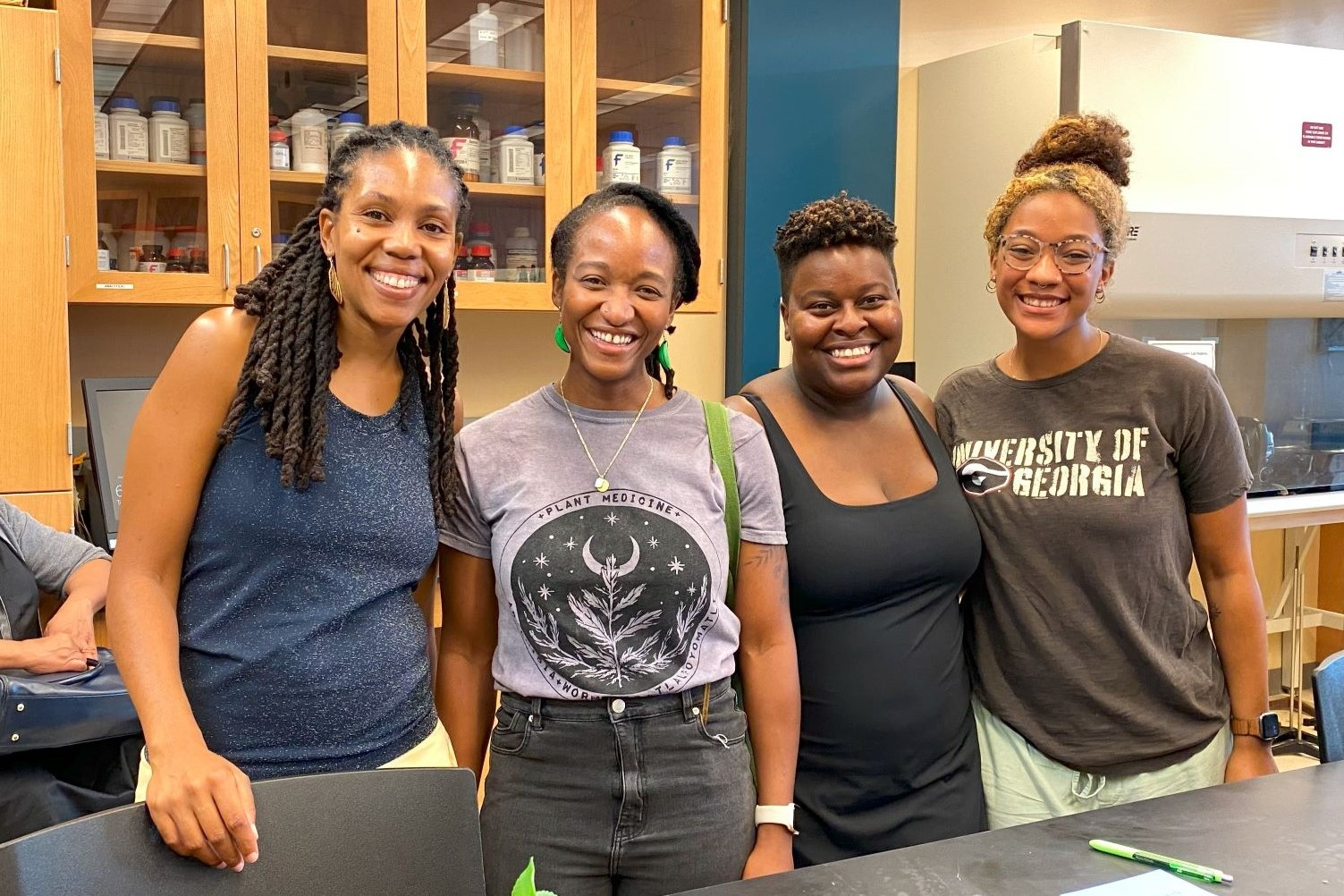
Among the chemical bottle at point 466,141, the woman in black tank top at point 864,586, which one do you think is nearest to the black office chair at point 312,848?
the woman in black tank top at point 864,586

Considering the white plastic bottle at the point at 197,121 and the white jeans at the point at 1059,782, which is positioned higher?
the white plastic bottle at the point at 197,121

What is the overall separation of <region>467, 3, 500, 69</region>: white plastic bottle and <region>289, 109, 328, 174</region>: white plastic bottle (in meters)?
0.40

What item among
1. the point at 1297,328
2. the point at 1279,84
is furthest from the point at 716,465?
the point at 1297,328

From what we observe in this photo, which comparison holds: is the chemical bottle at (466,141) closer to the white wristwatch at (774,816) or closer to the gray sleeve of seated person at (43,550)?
the gray sleeve of seated person at (43,550)

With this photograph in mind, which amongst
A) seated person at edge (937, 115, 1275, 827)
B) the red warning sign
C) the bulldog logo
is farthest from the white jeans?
the red warning sign

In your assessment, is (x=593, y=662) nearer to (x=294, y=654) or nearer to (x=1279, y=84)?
(x=294, y=654)

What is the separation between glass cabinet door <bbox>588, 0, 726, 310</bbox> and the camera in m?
2.81

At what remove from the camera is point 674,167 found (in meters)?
2.90

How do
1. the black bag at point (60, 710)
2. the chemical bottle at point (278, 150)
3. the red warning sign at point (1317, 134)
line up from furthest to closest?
the red warning sign at point (1317, 134) < the chemical bottle at point (278, 150) < the black bag at point (60, 710)

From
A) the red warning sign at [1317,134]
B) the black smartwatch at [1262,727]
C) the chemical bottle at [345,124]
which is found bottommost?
the black smartwatch at [1262,727]

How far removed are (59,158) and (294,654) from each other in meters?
1.40

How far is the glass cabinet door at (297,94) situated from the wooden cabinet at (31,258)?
400 millimetres

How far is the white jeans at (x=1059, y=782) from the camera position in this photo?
1516mm

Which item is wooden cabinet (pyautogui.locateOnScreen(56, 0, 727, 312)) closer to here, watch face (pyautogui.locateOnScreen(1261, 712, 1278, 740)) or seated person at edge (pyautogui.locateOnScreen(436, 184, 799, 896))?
seated person at edge (pyautogui.locateOnScreen(436, 184, 799, 896))
